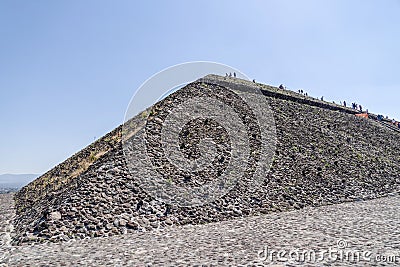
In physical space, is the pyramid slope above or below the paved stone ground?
above

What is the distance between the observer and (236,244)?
320 inches

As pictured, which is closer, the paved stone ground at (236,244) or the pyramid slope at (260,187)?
the paved stone ground at (236,244)

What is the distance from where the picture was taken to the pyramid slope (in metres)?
10.6

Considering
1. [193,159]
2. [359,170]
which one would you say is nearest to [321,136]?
[359,170]

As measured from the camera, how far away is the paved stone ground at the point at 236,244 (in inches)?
271

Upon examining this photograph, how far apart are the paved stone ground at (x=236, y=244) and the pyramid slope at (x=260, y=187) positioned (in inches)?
34.6

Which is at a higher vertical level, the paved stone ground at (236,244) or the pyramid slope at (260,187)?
the pyramid slope at (260,187)

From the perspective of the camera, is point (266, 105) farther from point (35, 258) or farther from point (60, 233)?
point (35, 258)

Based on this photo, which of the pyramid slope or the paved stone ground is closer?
the paved stone ground

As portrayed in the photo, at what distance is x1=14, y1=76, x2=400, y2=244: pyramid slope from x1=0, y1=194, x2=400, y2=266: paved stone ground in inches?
34.6

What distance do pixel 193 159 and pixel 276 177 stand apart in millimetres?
3929

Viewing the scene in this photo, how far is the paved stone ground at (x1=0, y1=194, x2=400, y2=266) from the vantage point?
689 centimetres

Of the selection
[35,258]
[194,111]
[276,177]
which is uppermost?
[194,111]

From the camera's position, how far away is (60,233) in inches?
382
